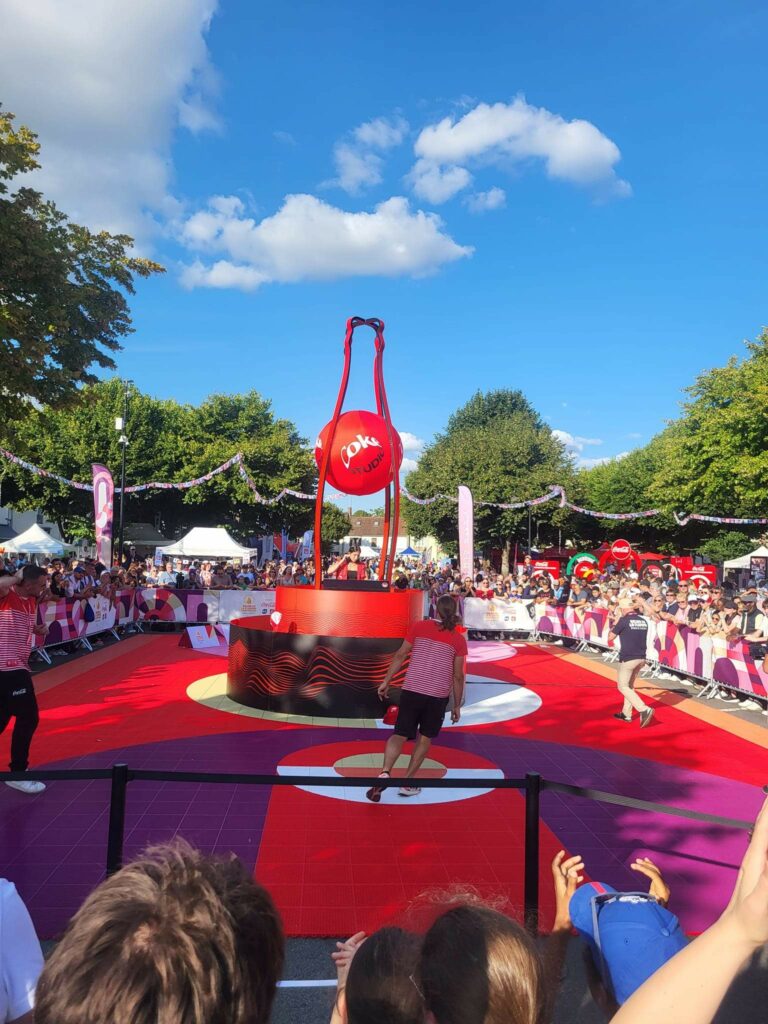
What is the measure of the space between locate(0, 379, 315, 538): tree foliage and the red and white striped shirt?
33.7 metres

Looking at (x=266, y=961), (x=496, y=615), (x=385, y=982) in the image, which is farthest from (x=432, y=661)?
(x=496, y=615)

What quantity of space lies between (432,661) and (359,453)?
205 inches

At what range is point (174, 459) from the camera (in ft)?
139

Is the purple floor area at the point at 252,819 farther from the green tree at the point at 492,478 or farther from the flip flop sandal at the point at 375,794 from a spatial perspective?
the green tree at the point at 492,478

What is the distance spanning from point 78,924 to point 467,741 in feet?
26.4

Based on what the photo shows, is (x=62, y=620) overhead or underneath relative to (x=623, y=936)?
underneath

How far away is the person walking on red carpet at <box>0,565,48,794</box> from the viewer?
6020 millimetres

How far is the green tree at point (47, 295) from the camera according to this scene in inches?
464

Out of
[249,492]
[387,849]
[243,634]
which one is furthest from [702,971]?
Result: [249,492]

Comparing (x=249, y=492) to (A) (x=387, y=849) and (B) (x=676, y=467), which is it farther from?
(A) (x=387, y=849)

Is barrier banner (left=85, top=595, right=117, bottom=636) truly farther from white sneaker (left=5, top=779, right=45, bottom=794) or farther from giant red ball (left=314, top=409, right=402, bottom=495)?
white sneaker (left=5, top=779, right=45, bottom=794)

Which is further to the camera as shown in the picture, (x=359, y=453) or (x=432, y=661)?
(x=359, y=453)

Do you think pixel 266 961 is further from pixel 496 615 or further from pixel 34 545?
pixel 34 545

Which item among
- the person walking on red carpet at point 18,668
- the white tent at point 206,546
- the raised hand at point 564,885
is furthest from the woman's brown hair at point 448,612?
the white tent at point 206,546
